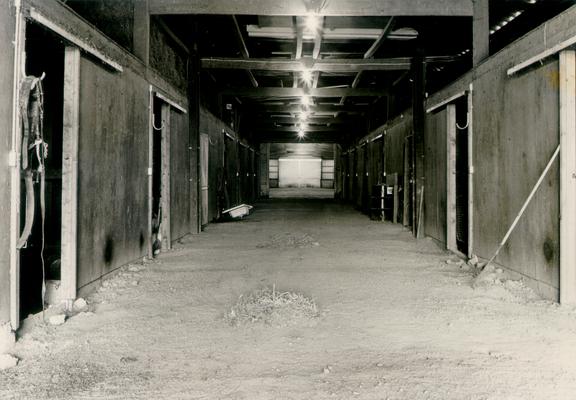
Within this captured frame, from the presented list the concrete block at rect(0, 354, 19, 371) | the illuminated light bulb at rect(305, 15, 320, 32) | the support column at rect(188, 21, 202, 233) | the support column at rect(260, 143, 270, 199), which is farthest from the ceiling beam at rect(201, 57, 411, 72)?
the support column at rect(260, 143, 270, 199)

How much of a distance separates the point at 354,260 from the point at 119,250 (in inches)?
129

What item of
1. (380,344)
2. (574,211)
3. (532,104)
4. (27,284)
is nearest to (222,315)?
(380,344)

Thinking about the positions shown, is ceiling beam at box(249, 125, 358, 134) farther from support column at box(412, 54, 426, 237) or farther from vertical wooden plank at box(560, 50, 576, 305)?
vertical wooden plank at box(560, 50, 576, 305)

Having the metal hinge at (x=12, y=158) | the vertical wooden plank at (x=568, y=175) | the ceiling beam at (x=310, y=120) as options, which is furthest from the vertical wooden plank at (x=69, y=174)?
the ceiling beam at (x=310, y=120)

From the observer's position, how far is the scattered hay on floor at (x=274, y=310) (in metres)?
3.81

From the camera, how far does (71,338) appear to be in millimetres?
3408

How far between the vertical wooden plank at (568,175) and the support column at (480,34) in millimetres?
2111

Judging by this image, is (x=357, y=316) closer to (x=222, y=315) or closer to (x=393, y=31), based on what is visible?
(x=222, y=315)

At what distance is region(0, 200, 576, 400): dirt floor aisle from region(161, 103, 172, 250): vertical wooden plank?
5.68ft

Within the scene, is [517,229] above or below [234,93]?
below

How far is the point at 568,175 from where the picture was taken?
414cm

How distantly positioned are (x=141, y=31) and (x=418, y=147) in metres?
5.58

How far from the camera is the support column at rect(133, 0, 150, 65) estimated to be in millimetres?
6422

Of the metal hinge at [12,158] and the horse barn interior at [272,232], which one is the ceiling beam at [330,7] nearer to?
the horse barn interior at [272,232]
